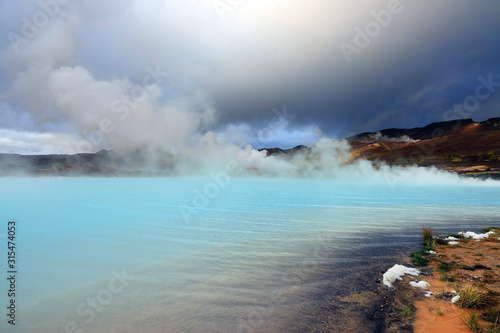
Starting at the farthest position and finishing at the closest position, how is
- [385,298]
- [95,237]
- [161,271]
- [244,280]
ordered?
[95,237], [161,271], [244,280], [385,298]

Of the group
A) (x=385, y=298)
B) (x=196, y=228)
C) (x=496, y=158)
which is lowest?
(x=385, y=298)

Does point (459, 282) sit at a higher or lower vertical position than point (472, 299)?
lower

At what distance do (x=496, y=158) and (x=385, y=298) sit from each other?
451 ft

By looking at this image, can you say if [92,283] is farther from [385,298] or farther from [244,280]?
[385,298]

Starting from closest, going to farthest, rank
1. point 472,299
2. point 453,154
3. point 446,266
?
point 472,299, point 446,266, point 453,154

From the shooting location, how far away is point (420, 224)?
1862 centimetres

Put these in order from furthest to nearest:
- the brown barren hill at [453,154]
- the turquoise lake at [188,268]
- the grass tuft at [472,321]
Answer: the brown barren hill at [453,154], the turquoise lake at [188,268], the grass tuft at [472,321]

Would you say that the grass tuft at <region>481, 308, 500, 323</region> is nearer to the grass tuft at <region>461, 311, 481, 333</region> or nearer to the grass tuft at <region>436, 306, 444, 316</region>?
the grass tuft at <region>461, 311, 481, 333</region>

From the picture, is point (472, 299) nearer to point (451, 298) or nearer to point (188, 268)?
point (451, 298)

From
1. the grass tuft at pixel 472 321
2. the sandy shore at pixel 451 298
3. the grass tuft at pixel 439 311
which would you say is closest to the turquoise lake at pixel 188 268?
the sandy shore at pixel 451 298

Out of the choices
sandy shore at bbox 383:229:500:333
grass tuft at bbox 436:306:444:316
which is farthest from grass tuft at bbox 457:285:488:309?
grass tuft at bbox 436:306:444:316

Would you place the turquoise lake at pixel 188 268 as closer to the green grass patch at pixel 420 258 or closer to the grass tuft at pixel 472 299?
the green grass patch at pixel 420 258

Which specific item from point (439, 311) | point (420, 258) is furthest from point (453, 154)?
point (439, 311)

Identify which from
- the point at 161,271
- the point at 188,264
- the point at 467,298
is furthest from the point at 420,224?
the point at 161,271
